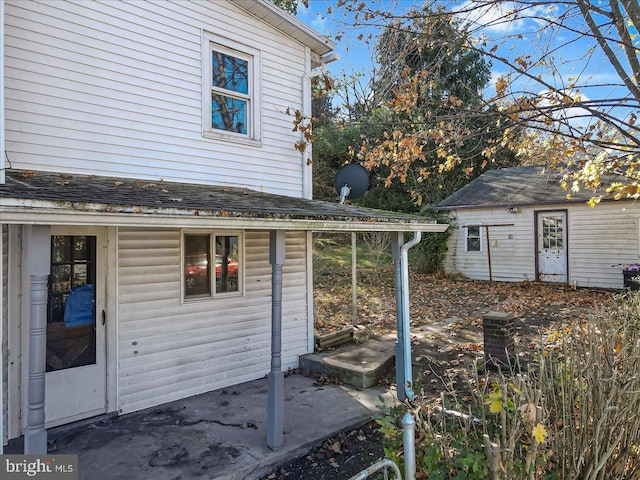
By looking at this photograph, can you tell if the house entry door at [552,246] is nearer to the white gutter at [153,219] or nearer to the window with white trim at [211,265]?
the white gutter at [153,219]

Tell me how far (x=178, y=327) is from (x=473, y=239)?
14680 mm

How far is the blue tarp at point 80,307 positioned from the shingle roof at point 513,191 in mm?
15195

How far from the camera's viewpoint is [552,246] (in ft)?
51.1

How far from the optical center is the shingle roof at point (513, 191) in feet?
50.9

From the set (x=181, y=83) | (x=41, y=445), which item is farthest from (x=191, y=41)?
(x=41, y=445)

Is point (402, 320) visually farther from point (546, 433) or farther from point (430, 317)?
point (430, 317)

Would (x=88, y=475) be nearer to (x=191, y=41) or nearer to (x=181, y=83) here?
(x=181, y=83)

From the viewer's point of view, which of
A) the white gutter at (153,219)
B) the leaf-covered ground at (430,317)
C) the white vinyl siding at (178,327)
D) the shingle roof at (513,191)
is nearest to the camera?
the white gutter at (153,219)

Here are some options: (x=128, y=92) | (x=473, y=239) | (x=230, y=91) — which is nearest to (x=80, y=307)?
(x=128, y=92)

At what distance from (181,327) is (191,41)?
14.0 feet

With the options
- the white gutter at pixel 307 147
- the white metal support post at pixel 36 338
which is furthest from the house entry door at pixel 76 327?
the white gutter at pixel 307 147

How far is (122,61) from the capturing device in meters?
5.46

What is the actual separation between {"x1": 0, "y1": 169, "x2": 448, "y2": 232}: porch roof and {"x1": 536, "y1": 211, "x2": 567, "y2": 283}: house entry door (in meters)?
12.8

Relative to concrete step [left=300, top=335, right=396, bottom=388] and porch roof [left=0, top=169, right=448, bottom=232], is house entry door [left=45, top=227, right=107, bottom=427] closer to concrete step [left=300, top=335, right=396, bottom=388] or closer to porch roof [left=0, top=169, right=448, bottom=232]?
porch roof [left=0, top=169, right=448, bottom=232]
